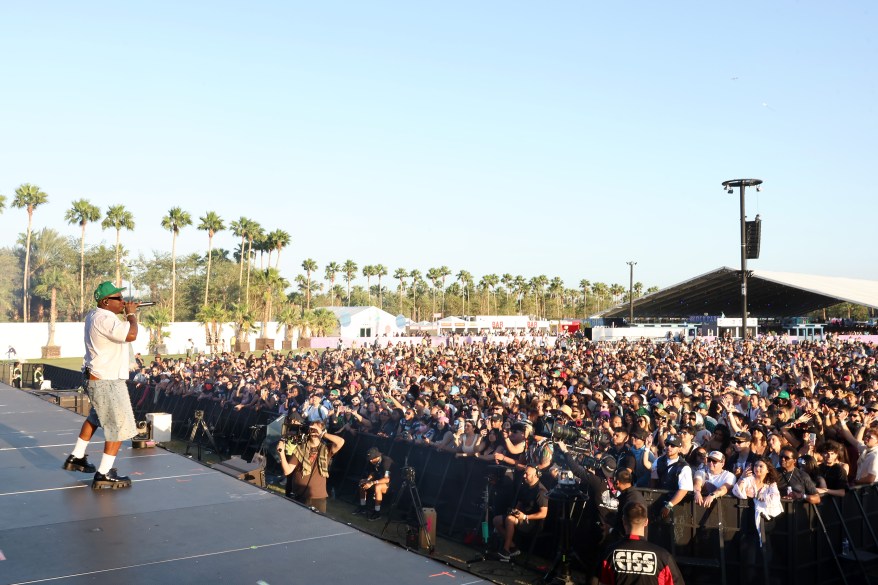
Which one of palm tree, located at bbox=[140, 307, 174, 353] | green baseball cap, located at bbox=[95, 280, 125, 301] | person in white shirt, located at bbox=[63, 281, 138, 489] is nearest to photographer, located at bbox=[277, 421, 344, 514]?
person in white shirt, located at bbox=[63, 281, 138, 489]

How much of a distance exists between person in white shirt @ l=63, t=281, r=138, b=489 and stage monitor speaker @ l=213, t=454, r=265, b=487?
3.09 meters

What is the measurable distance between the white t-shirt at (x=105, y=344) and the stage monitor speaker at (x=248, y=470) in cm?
329

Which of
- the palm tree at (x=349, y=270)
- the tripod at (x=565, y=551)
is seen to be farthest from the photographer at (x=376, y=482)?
the palm tree at (x=349, y=270)

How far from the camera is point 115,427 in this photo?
17.1 feet

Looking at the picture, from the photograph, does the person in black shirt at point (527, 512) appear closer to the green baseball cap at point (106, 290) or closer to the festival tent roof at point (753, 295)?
the green baseball cap at point (106, 290)

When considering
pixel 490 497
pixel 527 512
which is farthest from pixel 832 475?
pixel 490 497

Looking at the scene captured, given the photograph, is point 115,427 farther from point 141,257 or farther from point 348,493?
point 141,257

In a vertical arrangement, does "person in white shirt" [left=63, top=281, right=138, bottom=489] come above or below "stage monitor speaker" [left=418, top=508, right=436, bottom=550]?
above

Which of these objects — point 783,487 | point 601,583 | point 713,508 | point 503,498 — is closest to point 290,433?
point 503,498

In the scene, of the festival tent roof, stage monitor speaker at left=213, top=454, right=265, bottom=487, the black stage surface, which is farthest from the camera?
the festival tent roof

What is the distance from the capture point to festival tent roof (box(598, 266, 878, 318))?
163ft

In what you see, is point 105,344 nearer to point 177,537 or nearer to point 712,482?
point 177,537

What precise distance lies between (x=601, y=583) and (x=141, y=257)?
90297 mm

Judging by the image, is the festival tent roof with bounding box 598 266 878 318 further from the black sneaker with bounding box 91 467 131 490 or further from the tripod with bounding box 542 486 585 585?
the black sneaker with bounding box 91 467 131 490
